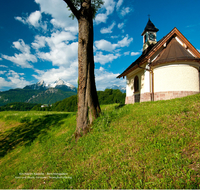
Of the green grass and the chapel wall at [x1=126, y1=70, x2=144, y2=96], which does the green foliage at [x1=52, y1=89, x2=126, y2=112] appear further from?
the green grass

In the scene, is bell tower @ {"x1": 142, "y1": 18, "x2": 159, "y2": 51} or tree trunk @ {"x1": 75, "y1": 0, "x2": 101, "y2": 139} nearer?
tree trunk @ {"x1": 75, "y1": 0, "x2": 101, "y2": 139}

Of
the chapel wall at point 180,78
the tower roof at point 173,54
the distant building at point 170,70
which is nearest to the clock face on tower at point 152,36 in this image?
the distant building at point 170,70

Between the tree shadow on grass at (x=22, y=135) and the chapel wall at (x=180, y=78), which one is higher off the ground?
the chapel wall at (x=180, y=78)

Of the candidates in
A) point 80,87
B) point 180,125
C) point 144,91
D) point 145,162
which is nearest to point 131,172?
point 145,162

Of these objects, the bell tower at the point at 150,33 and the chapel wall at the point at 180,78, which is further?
the bell tower at the point at 150,33

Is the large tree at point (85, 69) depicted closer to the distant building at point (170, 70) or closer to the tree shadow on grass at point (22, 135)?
the tree shadow on grass at point (22, 135)

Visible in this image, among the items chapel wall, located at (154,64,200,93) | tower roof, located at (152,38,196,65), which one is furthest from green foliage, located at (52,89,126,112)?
chapel wall, located at (154,64,200,93)

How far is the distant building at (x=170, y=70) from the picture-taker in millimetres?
12430

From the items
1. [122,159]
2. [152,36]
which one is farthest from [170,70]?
[122,159]

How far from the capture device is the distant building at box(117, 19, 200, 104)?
489 inches

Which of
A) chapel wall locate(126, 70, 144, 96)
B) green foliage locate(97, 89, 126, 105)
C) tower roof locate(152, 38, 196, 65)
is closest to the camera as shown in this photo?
tower roof locate(152, 38, 196, 65)

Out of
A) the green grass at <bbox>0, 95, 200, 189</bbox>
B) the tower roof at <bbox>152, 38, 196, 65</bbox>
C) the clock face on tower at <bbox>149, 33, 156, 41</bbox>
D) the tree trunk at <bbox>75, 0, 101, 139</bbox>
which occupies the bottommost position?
the green grass at <bbox>0, 95, 200, 189</bbox>

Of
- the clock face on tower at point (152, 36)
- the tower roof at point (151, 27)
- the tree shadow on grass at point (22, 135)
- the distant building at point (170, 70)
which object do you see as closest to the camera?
the tree shadow on grass at point (22, 135)

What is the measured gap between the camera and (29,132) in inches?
404
